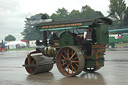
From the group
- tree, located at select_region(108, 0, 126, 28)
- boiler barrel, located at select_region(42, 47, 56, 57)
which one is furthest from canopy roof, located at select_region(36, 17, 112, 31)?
tree, located at select_region(108, 0, 126, 28)

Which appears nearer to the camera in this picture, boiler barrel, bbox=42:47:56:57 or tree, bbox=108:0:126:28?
boiler barrel, bbox=42:47:56:57

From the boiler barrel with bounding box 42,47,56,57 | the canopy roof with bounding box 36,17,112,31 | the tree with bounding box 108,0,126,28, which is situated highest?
the tree with bounding box 108,0,126,28

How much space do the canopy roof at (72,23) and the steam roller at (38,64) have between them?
45.4 inches

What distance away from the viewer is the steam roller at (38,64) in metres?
8.62

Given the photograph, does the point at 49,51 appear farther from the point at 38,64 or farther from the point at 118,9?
the point at 118,9

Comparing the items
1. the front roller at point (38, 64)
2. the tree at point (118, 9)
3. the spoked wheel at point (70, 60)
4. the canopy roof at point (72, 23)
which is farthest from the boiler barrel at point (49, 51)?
the tree at point (118, 9)

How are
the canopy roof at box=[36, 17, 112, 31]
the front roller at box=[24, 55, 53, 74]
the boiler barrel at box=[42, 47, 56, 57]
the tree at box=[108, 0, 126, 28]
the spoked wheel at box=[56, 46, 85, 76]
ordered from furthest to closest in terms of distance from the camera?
the tree at box=[108, 0, 126, 28] → the front roller at box=[24, 55, 53, 74] → the boiler barrel at box=[42, 47, 56, 57] → the canopy roof at box=[36, 17, 112, 31] → the spoked wheel at box=[56, 46, 85, 76]

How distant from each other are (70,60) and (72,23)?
128 centimetres

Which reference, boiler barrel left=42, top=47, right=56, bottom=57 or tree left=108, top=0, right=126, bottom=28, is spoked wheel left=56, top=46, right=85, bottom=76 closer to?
boiler barrel left=42, top=47, right=56, bottom=57

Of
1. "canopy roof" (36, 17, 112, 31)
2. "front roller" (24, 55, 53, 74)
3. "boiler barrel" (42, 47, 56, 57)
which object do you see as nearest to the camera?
"canopy roof" (36, 17, 112, 31)

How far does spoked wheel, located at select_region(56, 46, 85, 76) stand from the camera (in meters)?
7.46

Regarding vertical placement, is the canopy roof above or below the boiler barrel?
above

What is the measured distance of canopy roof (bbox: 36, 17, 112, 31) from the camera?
7621 mm

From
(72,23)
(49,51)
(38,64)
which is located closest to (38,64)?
(38,64)
